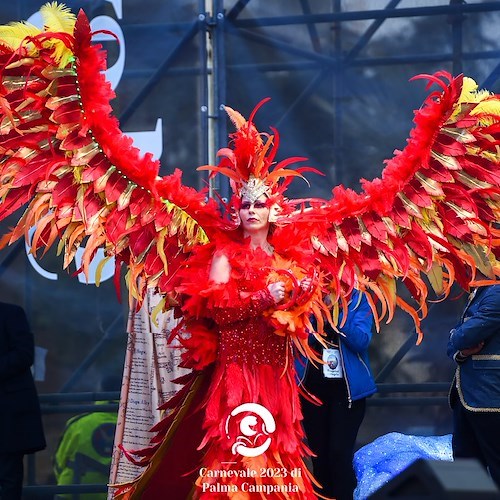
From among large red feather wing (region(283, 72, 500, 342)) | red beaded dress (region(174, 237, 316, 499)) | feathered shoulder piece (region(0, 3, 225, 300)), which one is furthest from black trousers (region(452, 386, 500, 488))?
feathered shoulder piece (region(0, 3, 225, 300))

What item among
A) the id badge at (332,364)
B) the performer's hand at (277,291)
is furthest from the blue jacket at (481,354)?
the performer's hand at (277,291)

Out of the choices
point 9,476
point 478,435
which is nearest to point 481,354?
point 478,435

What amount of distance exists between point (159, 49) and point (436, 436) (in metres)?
2.54

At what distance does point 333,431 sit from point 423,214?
1.12m

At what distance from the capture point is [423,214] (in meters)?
3.15

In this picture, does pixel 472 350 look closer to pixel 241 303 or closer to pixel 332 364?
pixel 332 364

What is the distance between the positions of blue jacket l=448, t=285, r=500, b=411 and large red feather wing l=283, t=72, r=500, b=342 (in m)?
0.38

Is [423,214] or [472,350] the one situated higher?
[423,214]

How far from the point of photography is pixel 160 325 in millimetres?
4008

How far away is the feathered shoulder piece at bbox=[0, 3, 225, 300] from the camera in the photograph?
2867mm

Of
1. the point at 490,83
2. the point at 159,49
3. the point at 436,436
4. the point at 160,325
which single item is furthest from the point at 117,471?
the point at 490,83

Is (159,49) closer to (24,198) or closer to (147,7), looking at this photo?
(147,7)

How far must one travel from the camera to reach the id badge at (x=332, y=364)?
12.0 ft

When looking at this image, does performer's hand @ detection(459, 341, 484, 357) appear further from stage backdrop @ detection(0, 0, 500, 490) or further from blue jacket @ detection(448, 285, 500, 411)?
stage backdrop @ detection(0, 0, 500, 490)
